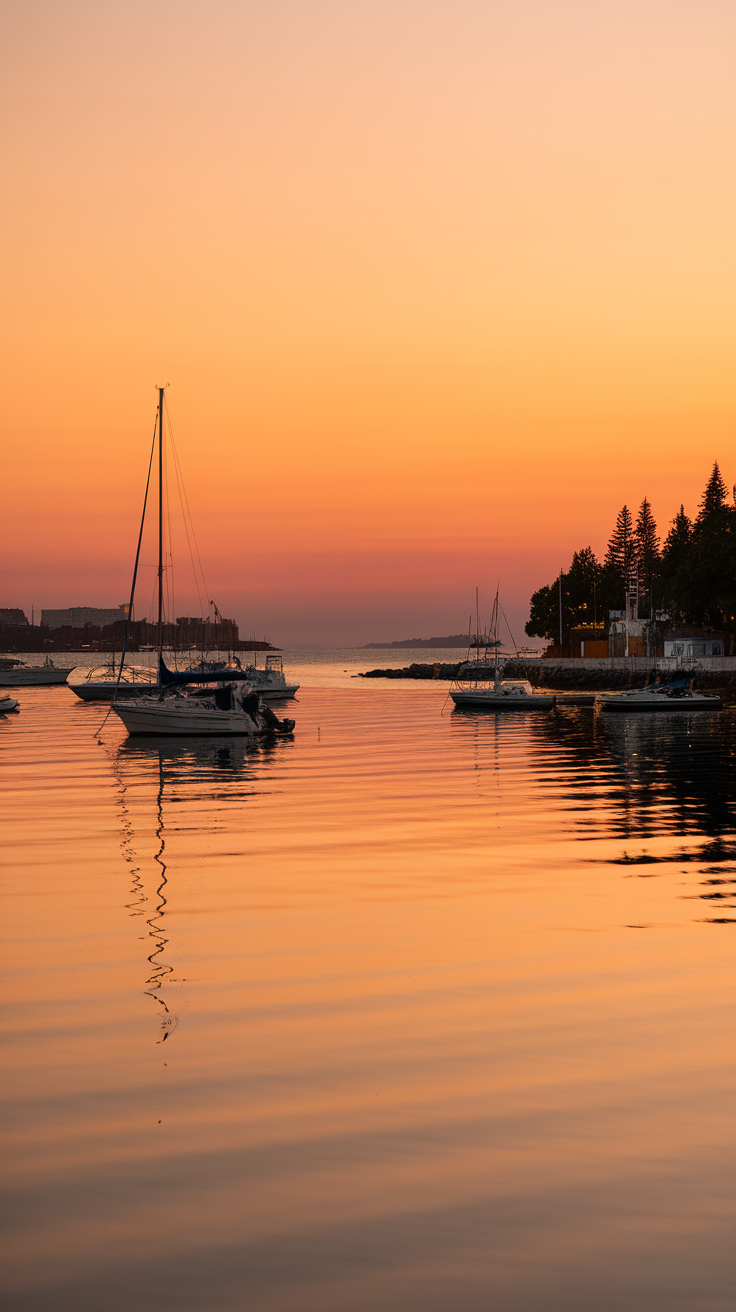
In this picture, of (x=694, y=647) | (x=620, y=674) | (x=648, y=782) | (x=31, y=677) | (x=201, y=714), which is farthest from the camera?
(x=31, y=677)

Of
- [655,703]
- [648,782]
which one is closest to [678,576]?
[655,703]

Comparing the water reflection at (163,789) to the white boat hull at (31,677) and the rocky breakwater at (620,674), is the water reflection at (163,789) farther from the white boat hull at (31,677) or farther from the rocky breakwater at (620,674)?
the white boat hull at (31,677)

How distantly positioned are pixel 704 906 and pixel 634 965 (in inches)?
158

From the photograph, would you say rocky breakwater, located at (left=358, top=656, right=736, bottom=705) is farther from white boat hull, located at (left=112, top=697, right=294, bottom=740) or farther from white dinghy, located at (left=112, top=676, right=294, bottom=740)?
white boat hull, located at (left=112, top=697, right=294, bottom=740)

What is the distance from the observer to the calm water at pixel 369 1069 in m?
7.09

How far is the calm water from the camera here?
7.09 meters

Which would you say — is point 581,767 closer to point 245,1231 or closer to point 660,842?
point 660,842

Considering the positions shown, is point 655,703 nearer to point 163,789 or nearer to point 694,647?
point 694,647

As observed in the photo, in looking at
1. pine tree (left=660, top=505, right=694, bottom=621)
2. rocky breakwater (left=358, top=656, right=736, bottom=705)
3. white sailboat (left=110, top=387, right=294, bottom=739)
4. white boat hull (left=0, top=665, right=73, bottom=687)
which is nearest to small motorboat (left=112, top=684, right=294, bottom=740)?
white sailboat (left=110, top=387, right=294, bottom=739)

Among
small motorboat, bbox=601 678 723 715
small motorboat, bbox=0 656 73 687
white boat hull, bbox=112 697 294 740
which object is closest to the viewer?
white boat hull, bbox=112 697 294 740

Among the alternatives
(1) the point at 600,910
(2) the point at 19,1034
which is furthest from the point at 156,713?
(2) the point at 19,1034

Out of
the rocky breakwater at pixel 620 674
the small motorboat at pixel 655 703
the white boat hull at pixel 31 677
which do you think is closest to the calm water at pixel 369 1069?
the small motorboat at pixel 655 703

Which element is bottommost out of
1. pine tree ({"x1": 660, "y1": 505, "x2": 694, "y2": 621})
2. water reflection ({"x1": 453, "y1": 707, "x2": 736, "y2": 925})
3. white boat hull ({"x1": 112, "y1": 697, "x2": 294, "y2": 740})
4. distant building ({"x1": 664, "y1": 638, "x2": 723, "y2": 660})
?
water reflection ({"x1": 453, "y1": 707, "x2": 736, "y2": 925})

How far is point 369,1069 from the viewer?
10867 millimetres
